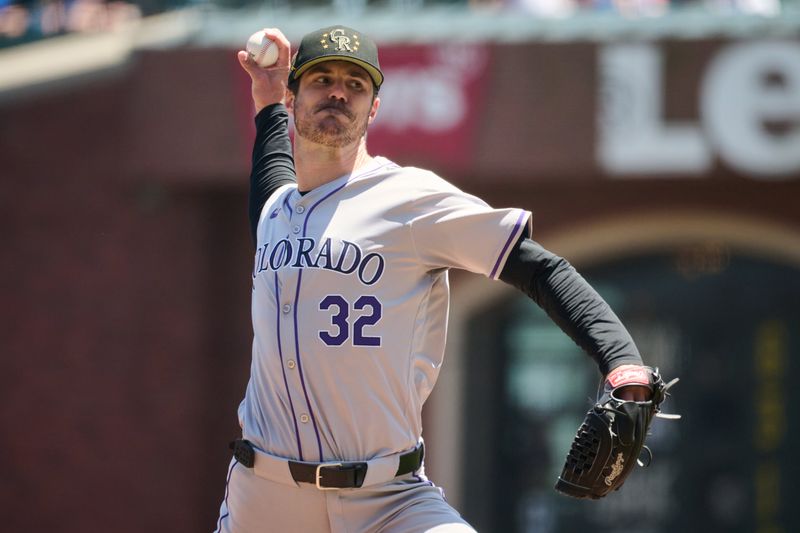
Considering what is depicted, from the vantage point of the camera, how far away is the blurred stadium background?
836 centimetres

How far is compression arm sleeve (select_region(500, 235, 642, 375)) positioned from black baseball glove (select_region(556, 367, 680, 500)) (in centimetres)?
6

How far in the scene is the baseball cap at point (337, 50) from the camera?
3254 millimetres

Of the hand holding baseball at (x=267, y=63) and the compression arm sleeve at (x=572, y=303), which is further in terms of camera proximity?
the hand holding baseball at (x=267, y=63)

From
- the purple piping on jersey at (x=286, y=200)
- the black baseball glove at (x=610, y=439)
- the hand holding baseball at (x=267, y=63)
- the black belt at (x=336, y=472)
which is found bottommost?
the black belt at (x=336, y=472)

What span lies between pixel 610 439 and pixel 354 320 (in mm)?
666

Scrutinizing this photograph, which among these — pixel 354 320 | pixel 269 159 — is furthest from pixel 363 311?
pixel 269 159

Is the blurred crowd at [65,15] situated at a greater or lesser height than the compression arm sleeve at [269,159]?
greater

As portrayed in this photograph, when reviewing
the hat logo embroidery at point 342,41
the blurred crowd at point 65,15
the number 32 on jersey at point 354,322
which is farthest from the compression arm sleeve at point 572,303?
the blurred crowd at point 65,15

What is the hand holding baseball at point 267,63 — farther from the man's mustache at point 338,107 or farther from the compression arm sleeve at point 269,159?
the man's mustache at point 338,107

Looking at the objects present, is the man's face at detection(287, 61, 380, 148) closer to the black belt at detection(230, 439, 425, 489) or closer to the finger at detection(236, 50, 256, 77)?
the finger at detection(236, 50, 256, 77)

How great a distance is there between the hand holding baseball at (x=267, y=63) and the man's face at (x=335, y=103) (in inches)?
17.6

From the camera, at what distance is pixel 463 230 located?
10.2 feet

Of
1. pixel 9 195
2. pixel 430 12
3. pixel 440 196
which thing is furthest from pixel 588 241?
pixel 440 196

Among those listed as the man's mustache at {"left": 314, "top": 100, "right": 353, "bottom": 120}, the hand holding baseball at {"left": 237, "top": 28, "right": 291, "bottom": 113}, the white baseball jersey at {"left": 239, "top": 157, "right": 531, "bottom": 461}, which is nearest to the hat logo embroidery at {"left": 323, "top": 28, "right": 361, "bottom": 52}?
the man's mustache at {"left": 314, "top": 100, "right": 353, "bottom": 120}
